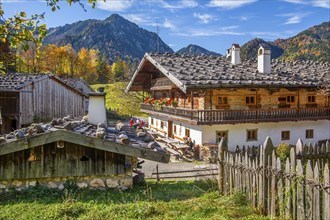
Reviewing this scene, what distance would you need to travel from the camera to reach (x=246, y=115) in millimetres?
20641

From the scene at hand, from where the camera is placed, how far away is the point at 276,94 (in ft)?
76.2

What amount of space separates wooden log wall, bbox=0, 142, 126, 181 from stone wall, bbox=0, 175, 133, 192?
148 millimetres

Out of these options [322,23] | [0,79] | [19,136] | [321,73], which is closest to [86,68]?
[0,79]

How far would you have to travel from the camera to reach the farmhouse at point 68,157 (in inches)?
339

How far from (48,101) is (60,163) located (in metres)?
18.4

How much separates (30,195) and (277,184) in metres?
6.71

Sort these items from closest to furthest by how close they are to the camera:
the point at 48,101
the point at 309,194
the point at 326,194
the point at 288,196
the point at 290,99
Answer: the point at 326,194 < the point at 309,194 < the point at 288,196 < the point at 290,99 < the point at 48,101

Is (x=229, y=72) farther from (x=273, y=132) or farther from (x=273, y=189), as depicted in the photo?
(x=273, y=189)

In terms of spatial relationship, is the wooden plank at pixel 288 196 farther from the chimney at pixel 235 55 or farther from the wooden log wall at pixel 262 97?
the chimney at pixel 235 55

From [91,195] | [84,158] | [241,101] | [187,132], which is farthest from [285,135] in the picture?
[91,195]

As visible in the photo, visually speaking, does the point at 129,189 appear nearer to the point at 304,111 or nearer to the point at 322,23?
the point at 304,111

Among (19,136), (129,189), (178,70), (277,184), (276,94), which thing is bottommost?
(129,189)

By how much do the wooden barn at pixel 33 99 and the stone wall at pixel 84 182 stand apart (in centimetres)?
1447

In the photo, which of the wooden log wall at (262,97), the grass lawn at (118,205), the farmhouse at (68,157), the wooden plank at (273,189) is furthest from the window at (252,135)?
the wooden plank at (273,189)
